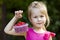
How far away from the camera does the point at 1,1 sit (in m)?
7.88

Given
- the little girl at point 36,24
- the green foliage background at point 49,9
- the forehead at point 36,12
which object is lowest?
the green foliage background at point 49,9

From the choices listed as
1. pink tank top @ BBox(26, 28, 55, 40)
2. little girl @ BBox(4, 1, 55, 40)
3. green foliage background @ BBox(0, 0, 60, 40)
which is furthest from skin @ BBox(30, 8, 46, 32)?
green foliage background @ BBox(0, 0, 60, 40)

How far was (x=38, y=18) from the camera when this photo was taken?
4.73 m

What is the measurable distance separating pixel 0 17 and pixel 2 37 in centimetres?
228

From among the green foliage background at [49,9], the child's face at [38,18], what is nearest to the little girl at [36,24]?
the child's face at [38,18]

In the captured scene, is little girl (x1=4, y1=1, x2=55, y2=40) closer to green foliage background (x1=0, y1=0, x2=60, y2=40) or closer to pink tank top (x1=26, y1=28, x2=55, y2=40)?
pink tank top (x1=26, y1=28, x2=55, y2=40)

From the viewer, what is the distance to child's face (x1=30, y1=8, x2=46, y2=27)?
4738 millimetres

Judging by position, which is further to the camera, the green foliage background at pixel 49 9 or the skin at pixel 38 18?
the green foliage background at pixel 49 9

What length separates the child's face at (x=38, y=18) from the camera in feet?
15.5

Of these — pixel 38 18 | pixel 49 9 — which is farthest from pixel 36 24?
pixel 49 9

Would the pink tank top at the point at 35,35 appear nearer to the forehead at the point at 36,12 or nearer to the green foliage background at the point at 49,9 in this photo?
the forehead at the point at 36,12

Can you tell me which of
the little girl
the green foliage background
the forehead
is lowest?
the green foliage background

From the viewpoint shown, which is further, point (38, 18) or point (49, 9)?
point (49, 9)

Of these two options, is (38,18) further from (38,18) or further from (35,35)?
(35,35)
